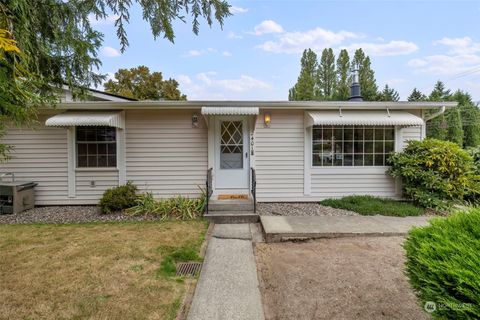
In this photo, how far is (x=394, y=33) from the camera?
33.8ft

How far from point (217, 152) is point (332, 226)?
3.32 m

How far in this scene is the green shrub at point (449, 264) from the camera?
1312mm

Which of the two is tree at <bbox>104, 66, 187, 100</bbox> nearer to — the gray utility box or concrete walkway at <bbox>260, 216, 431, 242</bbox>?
the gray utility box

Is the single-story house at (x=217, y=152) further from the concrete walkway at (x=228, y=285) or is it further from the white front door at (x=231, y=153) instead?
the concrete walkway at (x=228, y=285)

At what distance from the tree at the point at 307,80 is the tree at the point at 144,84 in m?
11.8

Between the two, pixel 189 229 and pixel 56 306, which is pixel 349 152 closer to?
pixel 189 229

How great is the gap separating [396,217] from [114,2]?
616cm

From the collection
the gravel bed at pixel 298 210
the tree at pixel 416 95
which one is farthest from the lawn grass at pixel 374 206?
the tree at pixel 416 95

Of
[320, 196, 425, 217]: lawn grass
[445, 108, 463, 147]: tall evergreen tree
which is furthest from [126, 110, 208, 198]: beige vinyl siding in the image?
[445, 108, 463, 147]: tall evergreen tree

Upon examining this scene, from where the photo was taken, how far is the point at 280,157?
6625 millimetres

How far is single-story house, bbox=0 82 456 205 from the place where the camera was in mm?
6371

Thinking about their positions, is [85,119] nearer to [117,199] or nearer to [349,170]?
[117,199]

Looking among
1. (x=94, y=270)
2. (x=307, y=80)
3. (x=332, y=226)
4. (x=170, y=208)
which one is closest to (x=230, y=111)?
(x=170, y=208)

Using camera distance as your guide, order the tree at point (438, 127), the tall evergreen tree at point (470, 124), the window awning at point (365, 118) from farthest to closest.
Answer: the tall evergreen tree at point (470, 124)
the tree at point (438, 127)
the window awning at point (365, 118)
